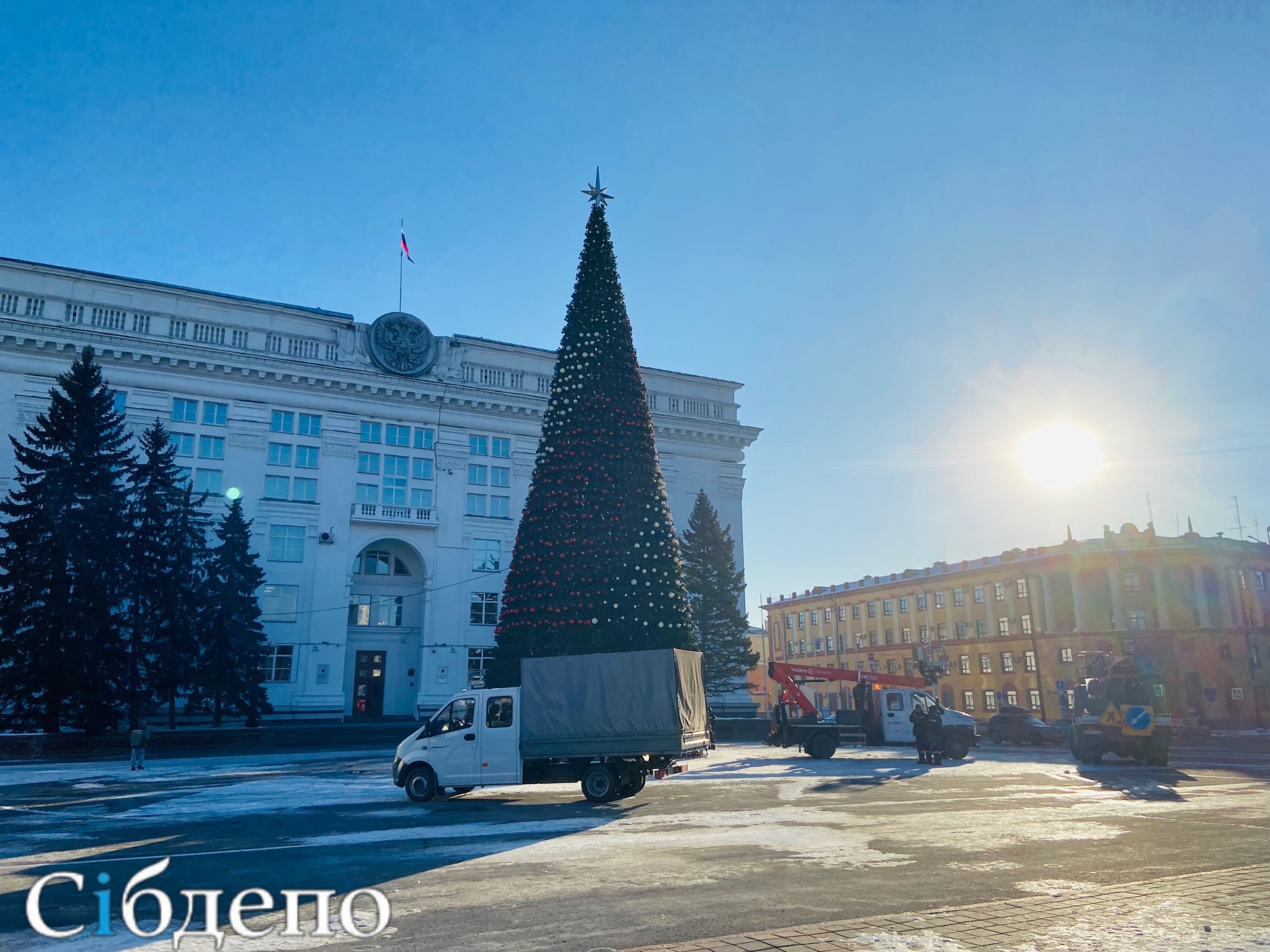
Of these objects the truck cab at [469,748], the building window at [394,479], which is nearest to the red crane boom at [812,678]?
the truck cab at [469,748]

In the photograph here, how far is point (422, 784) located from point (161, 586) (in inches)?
948

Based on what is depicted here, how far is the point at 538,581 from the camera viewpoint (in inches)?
862

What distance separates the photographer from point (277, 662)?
1722 inches

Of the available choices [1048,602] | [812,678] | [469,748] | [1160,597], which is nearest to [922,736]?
[812,678]

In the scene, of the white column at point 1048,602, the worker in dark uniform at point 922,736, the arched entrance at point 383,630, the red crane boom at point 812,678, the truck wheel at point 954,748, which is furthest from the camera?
the white column at point 1048,602

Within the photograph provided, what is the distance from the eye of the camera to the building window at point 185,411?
43938mm

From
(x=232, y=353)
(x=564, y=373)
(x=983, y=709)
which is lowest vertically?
(x=983, y=709)

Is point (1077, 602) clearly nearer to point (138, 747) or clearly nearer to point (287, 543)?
point (287, 543)

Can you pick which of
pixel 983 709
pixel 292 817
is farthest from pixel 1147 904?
pixel 983 709

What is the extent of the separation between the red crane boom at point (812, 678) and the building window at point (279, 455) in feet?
96.6

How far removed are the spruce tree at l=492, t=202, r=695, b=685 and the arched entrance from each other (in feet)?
90.2

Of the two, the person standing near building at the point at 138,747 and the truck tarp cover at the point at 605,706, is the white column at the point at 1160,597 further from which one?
the person standing near building at the point at 138,747

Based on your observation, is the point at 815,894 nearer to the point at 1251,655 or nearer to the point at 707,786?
the point at 707,786

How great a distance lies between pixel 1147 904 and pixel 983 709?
68.7 meters
